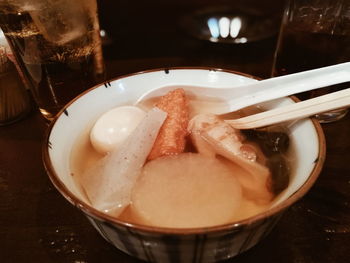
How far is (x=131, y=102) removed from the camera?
103 cm

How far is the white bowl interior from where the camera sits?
71 cm

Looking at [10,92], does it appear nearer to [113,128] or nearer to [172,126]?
[113,128]

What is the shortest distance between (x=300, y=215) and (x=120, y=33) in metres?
1.31

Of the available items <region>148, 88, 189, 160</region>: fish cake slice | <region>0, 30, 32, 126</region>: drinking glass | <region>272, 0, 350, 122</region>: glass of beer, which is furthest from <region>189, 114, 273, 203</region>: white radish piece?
<region>0, 30, 32, 126</region>: drinking glass

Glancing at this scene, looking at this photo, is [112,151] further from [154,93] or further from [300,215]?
[300,215]

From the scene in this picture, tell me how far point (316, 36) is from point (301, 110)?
433mm

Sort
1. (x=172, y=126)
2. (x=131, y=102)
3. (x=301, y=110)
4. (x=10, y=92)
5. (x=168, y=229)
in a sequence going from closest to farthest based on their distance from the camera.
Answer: (x=168, y=229), (x=301, y=110), (x=172, y=126), (x=131, y=102), (x=10, y=92)

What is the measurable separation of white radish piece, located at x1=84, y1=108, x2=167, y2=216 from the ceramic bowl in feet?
0.20

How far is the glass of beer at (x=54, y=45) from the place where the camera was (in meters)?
0.98

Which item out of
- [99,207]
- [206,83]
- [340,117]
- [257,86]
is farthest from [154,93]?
[340,117]

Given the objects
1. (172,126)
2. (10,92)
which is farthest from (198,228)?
(10,92)

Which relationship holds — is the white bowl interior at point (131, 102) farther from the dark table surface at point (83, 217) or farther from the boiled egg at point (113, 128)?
the dark table surface at point (83, 217)

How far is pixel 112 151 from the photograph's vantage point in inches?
35.4

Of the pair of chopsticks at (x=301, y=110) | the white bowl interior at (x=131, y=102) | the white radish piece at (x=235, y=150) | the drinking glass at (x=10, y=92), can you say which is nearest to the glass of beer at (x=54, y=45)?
the drinking glass at (x=10, y=92)
